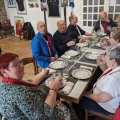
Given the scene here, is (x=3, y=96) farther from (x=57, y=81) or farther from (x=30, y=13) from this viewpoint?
(x=30, y=13)

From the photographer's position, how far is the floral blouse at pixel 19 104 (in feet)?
3.21

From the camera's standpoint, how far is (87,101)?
4.96ft

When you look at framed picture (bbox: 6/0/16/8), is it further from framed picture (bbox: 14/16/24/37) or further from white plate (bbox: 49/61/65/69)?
white plate (bbox: 49/61/65/69)

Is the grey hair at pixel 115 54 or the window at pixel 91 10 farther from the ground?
the window at pixel 91 10

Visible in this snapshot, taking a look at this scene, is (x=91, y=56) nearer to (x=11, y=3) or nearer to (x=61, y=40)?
(x=61, y=40)

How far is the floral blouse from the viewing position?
979 mm

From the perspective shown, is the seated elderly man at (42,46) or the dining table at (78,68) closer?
the dining table at (78,68)

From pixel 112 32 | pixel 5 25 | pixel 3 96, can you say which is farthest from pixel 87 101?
pixel 5 25

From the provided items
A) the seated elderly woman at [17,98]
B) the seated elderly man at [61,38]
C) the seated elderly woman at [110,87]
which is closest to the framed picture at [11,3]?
the seated elderly man at [61,38]

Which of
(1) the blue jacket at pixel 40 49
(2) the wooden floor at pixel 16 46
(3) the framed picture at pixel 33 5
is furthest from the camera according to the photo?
(3) the framed picture at pixel 33 5

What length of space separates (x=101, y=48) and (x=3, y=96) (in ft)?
6.09

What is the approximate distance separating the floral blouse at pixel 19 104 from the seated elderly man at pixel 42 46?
1320 mm

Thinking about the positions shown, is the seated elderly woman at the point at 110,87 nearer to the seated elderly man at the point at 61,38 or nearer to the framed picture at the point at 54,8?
the seated elderly man at the point at 61,38

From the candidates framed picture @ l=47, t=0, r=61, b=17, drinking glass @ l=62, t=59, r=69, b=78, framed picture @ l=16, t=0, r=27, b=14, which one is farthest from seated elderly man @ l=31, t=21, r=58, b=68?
framed picture @ l=16, t=0, r=27, b=14
